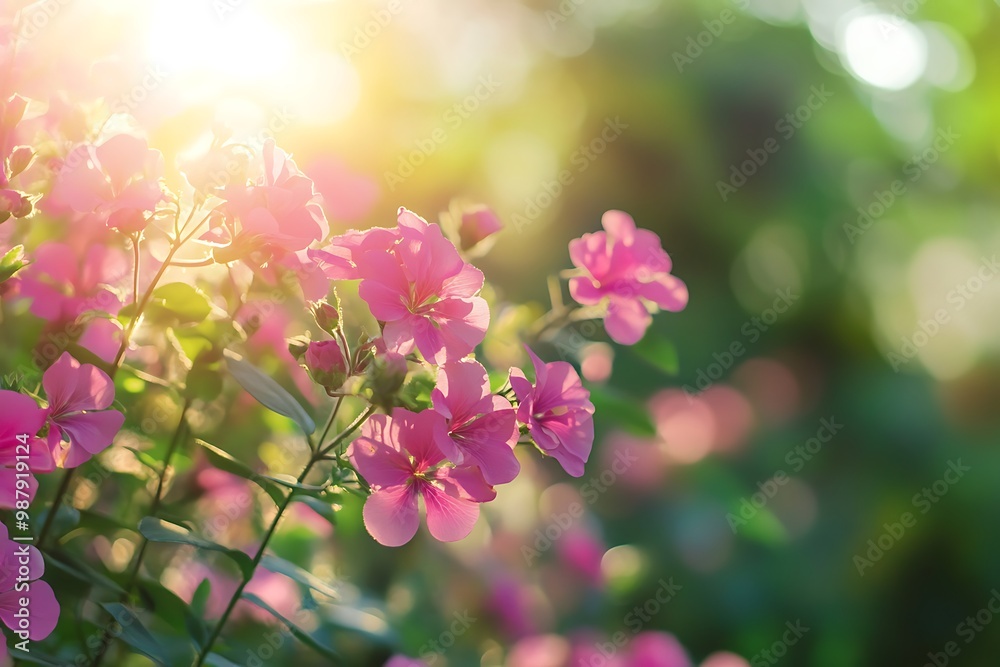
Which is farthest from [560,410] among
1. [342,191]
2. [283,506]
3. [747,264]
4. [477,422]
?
[747,264]

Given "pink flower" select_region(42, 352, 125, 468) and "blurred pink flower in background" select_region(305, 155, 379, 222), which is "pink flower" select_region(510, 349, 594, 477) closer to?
"pink flower" select_region(42, 352, 125, 468)

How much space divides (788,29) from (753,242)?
68 cm

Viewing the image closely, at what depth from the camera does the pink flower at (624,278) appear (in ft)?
2.29

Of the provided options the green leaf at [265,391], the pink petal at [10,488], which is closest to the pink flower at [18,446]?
the pink petal at [10,488]

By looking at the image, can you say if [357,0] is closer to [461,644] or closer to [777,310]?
[461,644]

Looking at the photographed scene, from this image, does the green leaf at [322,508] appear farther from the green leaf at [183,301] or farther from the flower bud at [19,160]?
the flower bud at [19,160]

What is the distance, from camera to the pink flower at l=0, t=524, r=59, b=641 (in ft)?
1.47

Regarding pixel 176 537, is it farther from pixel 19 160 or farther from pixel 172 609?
pixel 19 160

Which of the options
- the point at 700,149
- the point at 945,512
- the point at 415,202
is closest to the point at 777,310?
the point at 700,149

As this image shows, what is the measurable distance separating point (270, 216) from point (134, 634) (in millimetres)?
269

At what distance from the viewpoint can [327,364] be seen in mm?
500

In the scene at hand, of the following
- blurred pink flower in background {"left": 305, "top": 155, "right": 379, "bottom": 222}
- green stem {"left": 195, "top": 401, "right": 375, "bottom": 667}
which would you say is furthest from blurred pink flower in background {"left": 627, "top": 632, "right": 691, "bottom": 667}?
green stem {"left": 195, "top": 401, "right": 375, "bottom": 667}

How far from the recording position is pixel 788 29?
2.76 meters

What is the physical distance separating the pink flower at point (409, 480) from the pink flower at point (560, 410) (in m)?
0.05
